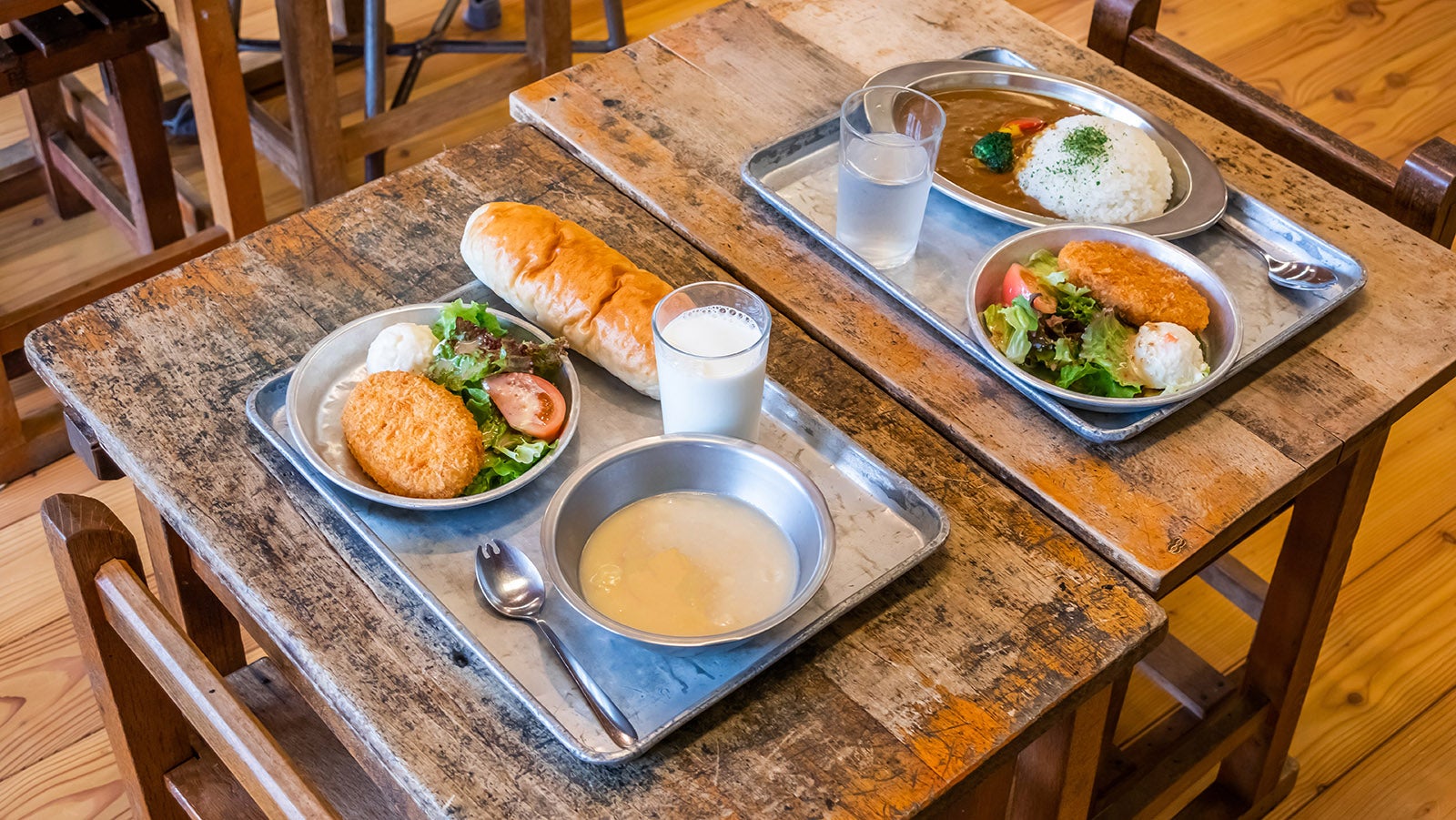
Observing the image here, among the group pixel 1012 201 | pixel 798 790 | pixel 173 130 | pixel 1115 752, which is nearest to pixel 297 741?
pixel 798 790

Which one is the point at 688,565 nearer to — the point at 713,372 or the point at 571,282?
the point at 713,372

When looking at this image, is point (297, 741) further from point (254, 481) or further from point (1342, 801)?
point (1342, 801)

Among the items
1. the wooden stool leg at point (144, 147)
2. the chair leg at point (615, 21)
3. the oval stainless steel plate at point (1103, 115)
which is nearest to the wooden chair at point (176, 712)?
the oval stainless steel plate at point (1103, 115)

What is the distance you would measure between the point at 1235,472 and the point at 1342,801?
992 millimetres

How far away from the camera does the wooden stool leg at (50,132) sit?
2.55 meters

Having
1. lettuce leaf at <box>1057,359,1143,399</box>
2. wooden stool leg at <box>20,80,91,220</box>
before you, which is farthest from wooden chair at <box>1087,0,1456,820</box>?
wooden stool leg at <box>20,80,91,220</box>

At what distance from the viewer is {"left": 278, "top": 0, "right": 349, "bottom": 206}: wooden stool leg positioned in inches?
89.8

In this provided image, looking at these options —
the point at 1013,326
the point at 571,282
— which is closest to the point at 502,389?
the point at 571,282

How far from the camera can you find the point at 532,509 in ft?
3.61

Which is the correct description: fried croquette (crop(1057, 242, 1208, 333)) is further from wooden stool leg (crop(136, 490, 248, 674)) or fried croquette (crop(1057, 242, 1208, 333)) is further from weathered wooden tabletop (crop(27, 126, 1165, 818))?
wooden stool leg (crop(136, 490, 248, 674))

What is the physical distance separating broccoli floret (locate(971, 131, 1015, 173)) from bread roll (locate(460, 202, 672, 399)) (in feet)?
1.42

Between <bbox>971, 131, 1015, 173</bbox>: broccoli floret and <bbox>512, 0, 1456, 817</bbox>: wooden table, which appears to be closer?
<bbox>512, 0, 1456, 817</bbox>: wooden table

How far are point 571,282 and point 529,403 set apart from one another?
15 cm

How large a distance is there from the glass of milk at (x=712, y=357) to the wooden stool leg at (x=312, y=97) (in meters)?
1.45
